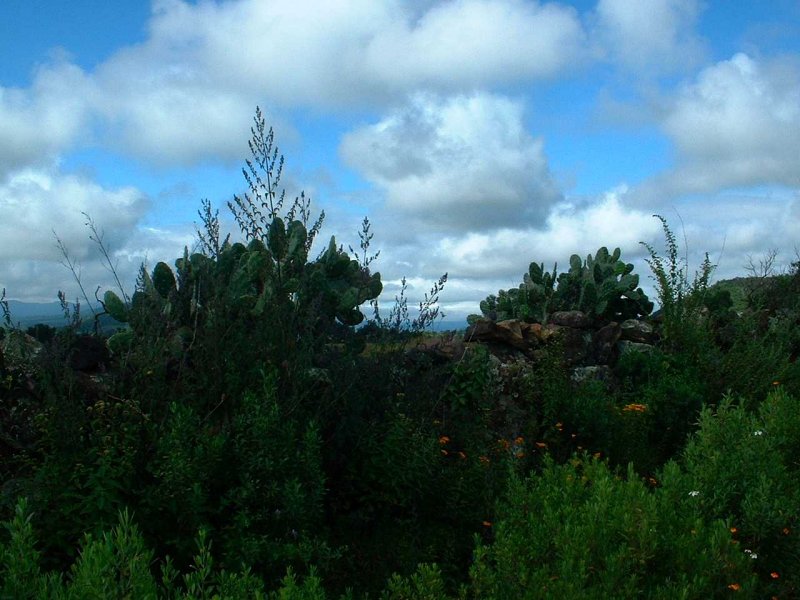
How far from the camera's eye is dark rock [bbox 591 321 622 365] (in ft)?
29.3

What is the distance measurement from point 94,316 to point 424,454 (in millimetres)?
2937

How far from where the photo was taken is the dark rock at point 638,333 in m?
9.66

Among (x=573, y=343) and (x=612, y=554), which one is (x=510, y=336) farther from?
(x=612, y=554)

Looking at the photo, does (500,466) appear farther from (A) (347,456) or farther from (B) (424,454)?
(A) (347,456)

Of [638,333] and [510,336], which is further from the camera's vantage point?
[638,333]

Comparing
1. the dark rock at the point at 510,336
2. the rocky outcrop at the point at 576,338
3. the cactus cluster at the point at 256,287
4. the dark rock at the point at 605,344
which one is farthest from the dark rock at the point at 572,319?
the cactus cluster at the point at 256,287

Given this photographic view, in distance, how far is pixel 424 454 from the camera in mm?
5137

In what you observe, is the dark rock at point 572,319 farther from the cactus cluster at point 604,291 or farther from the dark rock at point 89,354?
the dark rock at point 89,354

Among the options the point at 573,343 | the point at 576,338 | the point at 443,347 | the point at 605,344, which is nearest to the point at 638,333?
the point at 605,344

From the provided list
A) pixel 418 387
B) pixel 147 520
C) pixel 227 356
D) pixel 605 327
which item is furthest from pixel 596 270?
pixel 147 520

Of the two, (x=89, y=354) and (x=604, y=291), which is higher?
(x=604, y=291)

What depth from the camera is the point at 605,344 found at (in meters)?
9.02

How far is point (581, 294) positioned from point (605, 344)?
149 centimetres

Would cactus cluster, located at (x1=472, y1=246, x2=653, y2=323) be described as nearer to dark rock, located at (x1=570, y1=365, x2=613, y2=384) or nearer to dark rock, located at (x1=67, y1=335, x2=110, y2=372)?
dark rock, located at (x1=570, y1=365, x2=613, y2=384)
